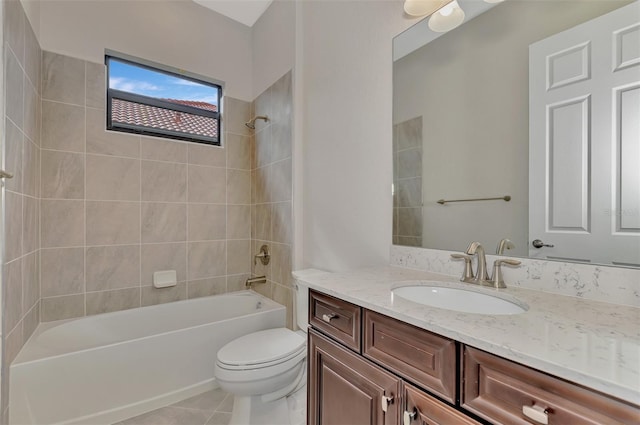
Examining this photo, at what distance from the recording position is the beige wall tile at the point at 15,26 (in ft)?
4.51

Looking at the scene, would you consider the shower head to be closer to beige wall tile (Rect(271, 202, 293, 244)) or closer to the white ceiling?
beige wall tile (Rect(271, 202, 293, 244))

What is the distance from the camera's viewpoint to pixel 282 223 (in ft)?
7.68

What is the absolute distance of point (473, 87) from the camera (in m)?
1.21

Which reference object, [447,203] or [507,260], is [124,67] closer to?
[447,203]

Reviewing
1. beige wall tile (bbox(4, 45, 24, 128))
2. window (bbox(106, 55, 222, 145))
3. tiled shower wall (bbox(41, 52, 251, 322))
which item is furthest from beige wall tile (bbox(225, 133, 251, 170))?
beige wall tile (bbox(4, 45, 24, 128))

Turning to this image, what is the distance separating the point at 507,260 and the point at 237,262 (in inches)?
89.9

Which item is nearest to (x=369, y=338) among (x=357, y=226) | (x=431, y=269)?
(x=431, y=269)

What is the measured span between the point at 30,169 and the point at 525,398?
252 cm

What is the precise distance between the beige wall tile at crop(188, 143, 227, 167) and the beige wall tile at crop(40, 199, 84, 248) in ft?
2.87

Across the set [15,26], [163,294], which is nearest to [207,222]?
[163,294]

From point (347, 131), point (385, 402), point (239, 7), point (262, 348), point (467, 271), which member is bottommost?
point (262, 348)

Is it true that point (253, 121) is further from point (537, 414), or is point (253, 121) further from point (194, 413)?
point (537, 414)

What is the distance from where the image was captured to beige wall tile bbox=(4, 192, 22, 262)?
1.37 m

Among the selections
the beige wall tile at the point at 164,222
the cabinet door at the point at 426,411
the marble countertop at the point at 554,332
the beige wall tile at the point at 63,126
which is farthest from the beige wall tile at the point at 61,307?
the cabinet door at the point at 426,411
